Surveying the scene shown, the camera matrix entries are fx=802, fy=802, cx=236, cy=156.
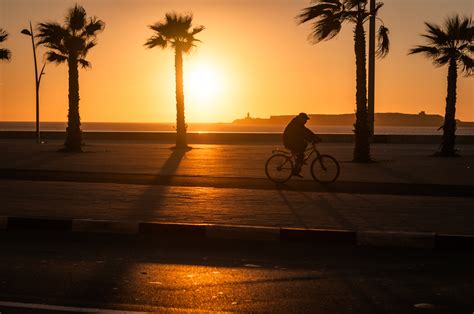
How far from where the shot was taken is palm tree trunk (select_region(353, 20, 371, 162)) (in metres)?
28.4

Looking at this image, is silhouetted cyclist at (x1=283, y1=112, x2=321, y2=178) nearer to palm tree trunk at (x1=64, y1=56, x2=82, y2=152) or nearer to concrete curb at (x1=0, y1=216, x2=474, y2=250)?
concrete curb at (x1=0, y1=216, x2=474, y2=250)

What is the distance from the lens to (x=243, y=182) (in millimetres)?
18328

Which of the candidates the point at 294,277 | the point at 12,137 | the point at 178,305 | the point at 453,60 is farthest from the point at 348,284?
the point at 12,137

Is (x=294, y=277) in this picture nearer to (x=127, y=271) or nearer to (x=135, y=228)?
(x=127, y=271)

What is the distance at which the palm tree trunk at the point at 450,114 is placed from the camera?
112 ft

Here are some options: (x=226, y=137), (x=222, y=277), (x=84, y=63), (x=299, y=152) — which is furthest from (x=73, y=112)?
(x=222, y=277)

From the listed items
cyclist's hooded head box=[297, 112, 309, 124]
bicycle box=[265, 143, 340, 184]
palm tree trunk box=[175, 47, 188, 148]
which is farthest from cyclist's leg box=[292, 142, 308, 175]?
palm tree trunk box=[175, 47, 188, 148]

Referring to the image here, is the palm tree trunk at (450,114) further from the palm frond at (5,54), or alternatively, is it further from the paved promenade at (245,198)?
the palm frond at (5,54)

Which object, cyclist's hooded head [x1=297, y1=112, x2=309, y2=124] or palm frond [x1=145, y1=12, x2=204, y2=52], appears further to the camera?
palm frond [x1=145, y1=12, x2=204, y2=52]

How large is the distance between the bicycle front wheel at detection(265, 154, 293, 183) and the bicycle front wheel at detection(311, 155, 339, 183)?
56cm

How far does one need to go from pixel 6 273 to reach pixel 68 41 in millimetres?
31040

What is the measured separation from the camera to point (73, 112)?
1480 inches

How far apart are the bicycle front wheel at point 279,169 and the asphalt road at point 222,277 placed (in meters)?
8.55

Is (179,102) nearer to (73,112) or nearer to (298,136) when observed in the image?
(73,112)
